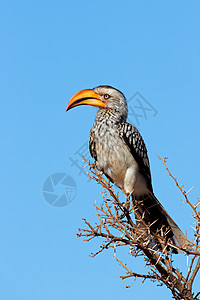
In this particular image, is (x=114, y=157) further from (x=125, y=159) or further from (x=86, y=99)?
(x=86, y=99)

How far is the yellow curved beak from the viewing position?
4.61 metres

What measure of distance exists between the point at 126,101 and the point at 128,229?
92.8 inches

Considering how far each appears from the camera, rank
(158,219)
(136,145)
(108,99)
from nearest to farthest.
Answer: (158,219), (136,145), (108,99)

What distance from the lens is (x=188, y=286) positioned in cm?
296

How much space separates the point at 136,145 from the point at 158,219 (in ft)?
2.71

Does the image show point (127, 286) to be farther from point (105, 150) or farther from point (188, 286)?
point (105, 150)

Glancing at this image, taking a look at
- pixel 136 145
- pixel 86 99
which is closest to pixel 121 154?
pixel 136 145

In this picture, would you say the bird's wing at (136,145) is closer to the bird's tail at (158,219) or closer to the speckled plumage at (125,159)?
the speckled plumage at (125,159)

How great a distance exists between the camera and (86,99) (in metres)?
4.89

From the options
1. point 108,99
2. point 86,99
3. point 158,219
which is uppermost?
point 108,99

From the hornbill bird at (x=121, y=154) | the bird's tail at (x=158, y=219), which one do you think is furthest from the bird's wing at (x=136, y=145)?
the bird's tail at (x=158, y=219)

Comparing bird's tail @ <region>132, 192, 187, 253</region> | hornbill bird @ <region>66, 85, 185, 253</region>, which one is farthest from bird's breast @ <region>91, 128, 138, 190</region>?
bird's tail @ <region>132, 192, 187, 253</region>

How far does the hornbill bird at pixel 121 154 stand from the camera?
15.2 ft

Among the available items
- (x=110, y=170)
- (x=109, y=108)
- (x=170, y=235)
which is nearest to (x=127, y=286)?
(x=170, y=235)
